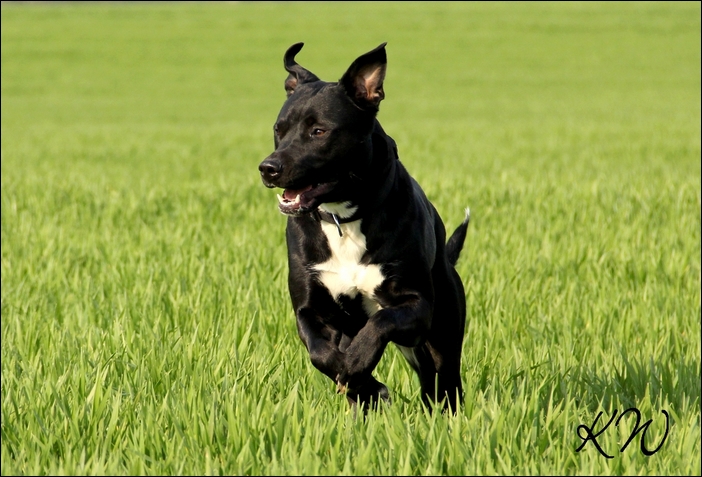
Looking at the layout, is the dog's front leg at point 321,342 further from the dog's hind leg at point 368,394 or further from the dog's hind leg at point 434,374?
the dog's hind leg at point 434,374

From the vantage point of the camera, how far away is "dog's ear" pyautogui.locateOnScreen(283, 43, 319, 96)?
4.23 m

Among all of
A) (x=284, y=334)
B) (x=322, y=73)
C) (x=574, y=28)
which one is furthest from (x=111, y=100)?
(x=284, y=334)

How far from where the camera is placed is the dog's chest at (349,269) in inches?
146

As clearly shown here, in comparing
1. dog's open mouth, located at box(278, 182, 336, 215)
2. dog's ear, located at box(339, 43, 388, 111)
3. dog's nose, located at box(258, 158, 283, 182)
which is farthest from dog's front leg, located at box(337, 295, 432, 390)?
dog's ear, located at box(339, 43, 388, 111)

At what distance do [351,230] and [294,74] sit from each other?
95 cm

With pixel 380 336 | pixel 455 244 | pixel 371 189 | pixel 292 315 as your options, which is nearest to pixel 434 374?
pixel 380 336

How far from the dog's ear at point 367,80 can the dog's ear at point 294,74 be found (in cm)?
37

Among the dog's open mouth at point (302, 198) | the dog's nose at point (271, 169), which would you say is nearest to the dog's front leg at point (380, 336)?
the dog's open mouth at point (302, 198)

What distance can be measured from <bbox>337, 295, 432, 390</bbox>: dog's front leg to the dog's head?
0.51 meters

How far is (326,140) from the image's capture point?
374 cm

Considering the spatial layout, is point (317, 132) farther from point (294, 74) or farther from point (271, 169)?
point (294, 74)

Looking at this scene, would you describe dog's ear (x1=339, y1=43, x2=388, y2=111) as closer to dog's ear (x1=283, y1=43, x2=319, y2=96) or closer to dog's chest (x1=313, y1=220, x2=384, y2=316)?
dog's ear (x1=283, y1=43, x2=319, y2=96)

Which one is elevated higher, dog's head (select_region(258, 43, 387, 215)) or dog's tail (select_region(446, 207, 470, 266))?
dog's head (select_region(258, 43, 387, 215))

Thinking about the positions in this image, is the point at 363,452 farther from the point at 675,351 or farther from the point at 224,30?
the point at 224,30
